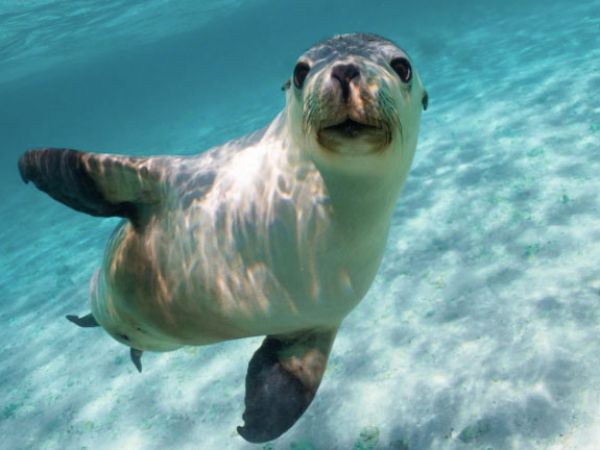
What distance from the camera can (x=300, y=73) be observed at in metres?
1.99

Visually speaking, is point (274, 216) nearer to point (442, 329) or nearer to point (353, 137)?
point (353, 137)

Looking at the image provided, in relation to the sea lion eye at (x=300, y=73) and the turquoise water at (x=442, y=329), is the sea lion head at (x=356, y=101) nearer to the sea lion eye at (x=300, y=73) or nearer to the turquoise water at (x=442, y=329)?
the sea lion eye at (x=300, y=73)

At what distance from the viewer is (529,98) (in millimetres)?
12945

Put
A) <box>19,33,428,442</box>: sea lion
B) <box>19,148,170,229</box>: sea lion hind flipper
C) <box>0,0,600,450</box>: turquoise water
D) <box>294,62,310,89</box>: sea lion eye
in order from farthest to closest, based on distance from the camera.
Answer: <box>0,0,600,450</box>: turquoise water < <box>19,148,170,229</box>: sea lion hind flipper < <box>294,62,310,89</box>: sea lion eye < <box>19,33,428,442</box>: sea lion

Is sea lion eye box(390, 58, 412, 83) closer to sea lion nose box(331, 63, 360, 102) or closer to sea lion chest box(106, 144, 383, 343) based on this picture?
sea lion nose box(331, 63, 360, 102)

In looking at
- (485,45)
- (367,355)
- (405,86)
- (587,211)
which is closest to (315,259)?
(405,86)

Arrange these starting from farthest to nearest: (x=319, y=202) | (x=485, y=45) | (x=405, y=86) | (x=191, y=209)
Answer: (x=485, y=45) < (x=191, y=209) < (x=319, y=202) < (x=405, y=86)

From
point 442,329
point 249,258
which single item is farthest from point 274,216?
point 442,329

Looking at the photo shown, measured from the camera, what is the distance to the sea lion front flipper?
2.68 metres

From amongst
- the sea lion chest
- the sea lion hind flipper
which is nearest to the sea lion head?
the sea lion chest

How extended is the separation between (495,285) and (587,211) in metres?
1.97

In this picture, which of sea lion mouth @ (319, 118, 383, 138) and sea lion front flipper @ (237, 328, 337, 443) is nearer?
sea lion mouth @ (319, 118, 383, 138)

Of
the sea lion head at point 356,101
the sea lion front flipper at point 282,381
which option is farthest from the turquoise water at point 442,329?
the sea lion head at point 356,101

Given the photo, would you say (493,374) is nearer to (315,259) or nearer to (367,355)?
(367,355)
